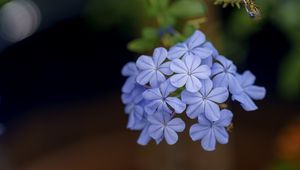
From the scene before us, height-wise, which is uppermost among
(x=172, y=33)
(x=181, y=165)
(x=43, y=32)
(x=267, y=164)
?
(x=43, y=32)

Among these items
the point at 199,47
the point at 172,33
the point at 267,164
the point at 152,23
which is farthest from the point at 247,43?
the point at 199,47

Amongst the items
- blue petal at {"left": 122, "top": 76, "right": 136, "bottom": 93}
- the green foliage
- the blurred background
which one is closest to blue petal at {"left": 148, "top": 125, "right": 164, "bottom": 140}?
blue petal at {"left": 122, "top": 76, "right": 136, "bottom": 93}

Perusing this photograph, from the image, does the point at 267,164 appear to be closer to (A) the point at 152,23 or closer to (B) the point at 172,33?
(A) the point at 152,23

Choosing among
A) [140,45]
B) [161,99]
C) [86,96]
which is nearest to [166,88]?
[161,99]

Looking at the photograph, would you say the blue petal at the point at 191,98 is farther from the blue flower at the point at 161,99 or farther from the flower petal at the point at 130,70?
the flower petal at the point at 130,70

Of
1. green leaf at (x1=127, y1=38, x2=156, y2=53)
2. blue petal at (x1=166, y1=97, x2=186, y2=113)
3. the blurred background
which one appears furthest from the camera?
the blurred background

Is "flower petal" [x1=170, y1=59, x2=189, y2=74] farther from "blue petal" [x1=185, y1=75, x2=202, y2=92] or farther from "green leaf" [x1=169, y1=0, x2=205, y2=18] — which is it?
"green leaf" [x1=169, y1=0, x2=205, y2=18]
